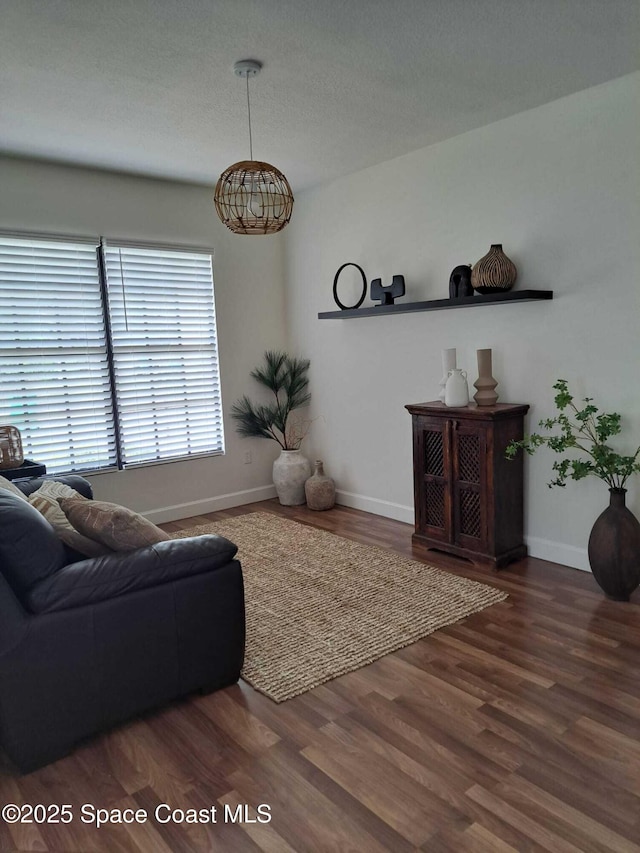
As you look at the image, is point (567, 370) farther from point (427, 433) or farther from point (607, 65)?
point (607, 65)

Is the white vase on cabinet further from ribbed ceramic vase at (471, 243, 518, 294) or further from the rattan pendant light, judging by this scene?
the rattan pendant light

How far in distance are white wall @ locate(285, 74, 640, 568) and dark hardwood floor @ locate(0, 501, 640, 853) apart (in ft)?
4.45

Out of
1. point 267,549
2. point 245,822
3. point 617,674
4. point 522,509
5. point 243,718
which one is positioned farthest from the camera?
point 267,549

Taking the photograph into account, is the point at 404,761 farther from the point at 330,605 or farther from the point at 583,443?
the point at 583,443

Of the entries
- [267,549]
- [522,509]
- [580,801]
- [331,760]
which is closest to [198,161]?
[267,549]

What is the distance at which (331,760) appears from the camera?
206cm

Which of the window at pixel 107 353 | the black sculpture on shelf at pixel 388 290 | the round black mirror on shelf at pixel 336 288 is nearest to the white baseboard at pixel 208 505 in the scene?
the window at pixel 107 353

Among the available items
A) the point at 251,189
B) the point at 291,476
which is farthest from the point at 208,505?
the point at 251,189

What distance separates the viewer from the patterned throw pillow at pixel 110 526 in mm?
2279

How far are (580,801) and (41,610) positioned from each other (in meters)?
1.76

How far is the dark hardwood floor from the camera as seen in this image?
1.74 m

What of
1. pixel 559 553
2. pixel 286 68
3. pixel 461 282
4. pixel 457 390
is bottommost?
pixel 559 553

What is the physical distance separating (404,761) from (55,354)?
3.51 m

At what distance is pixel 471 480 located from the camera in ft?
12.2
